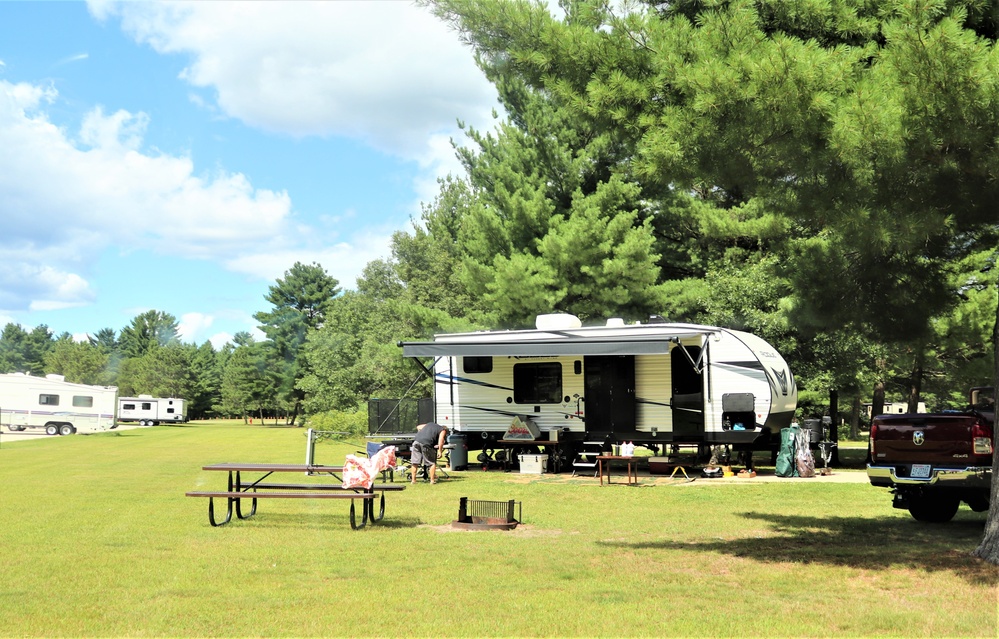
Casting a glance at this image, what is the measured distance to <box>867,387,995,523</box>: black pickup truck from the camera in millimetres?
8883

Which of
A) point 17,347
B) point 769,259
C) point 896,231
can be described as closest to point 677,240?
point 769,259

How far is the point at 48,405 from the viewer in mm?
42188

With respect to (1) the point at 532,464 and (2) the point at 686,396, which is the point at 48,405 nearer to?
(1) the point at 532,464

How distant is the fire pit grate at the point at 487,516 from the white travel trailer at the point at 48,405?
37.8 m

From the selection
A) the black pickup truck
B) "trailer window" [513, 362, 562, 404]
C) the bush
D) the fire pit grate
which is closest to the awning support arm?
"trailer window" [513, 362, 562, 404]

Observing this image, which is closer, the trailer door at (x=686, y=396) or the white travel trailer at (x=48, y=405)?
the trailer door at (x=686, y=396)

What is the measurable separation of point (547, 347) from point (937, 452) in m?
8.69

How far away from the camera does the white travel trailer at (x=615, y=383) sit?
16797mm

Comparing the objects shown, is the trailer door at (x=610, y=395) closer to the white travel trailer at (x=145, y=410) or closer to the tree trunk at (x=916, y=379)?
the tree trunk at (x=916, y=379)

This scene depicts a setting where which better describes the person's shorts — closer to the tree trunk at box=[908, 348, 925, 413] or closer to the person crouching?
the person crouching

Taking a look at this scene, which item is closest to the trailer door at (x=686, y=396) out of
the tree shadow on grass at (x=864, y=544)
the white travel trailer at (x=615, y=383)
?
the white travel trailer at (x=615, y=383)

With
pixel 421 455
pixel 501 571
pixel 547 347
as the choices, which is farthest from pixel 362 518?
pixel 547 347

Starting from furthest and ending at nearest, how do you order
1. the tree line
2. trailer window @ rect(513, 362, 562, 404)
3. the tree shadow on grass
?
1. trailer window @ rect(513, 362, 562, 404)
2. the tree shadow on grass
3. the tree line

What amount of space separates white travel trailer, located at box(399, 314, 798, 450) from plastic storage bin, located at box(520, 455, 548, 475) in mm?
639
